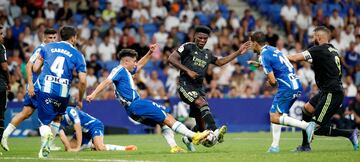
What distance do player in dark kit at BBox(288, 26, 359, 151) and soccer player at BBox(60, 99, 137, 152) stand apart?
3810mm

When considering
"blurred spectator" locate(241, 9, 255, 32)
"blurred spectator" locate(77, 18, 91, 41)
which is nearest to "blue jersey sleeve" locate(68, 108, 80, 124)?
"blurred spectator" locate(77, 18, 91, 41)

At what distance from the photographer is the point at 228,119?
27.1m

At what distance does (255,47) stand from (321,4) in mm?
19438

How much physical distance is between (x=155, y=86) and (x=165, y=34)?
2831 millimetres

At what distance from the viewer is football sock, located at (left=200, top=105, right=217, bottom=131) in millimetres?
15703

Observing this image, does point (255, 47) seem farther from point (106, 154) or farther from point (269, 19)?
point (269, 19)

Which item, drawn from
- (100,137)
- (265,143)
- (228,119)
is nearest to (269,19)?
(228,119)

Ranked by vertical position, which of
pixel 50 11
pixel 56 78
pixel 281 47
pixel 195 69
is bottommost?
pixel 56 78

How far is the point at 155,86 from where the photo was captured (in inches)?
1095

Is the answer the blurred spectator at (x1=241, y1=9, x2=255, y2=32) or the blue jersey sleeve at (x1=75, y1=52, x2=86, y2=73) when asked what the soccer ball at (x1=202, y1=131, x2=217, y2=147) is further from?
the blurred spectator at (x1=241, y1=9, x2=255, y2=32)

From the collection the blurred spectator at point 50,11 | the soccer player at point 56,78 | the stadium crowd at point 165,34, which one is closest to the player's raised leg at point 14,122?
the soccer player at point 56,78

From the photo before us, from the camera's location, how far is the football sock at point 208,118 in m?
15.7

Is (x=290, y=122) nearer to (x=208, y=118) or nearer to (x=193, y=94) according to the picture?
(x=208, y=118)

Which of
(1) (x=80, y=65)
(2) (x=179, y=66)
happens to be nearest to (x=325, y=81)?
(2) (x=179, y=66)
